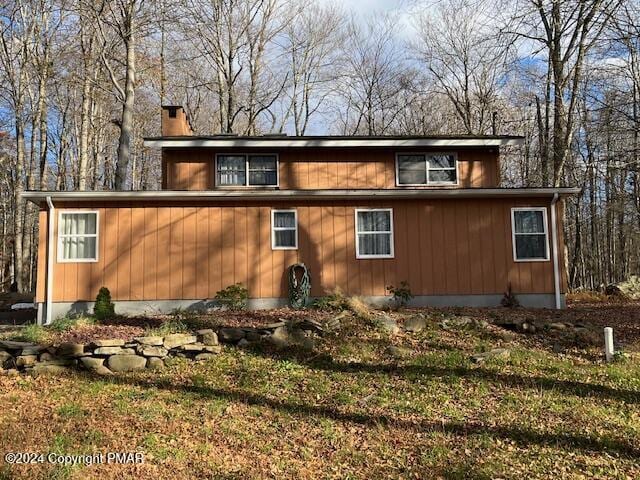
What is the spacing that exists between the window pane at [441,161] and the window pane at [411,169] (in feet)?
0.78

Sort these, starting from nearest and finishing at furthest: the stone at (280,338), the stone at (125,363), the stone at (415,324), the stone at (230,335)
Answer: the stone at (125,363) → the stone at (280,338) → the stone at (230,335) → the stone at (415,324)

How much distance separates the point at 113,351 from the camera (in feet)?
25.0

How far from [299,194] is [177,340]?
204 inches

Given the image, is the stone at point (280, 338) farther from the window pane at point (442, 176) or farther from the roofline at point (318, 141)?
the window pane at point (442, 176)

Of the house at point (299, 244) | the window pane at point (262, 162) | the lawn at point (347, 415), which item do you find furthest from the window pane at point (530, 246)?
the window pane at point (262, 162)

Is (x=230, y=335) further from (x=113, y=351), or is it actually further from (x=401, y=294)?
(x=401, y=294)

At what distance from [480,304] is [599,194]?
2426 cm

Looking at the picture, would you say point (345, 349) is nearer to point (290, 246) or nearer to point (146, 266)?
point (290, 246)

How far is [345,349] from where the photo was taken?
26.4 feet

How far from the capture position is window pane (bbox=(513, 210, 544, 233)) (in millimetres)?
12508

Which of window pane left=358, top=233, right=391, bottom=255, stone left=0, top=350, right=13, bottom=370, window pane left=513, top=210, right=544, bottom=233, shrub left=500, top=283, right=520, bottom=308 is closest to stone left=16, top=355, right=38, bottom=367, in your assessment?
stone left=0, top=350, right=13, bottom=370

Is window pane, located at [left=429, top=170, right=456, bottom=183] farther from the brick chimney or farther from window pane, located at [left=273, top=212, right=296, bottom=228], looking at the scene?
the brick chimney

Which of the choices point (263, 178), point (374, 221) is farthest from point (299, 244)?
point (263, 178)

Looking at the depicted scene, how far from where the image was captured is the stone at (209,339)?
8.20 m
